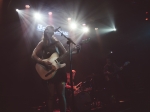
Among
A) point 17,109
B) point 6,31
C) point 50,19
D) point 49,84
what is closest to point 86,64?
point 50,19

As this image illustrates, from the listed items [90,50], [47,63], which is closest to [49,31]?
[47,63]

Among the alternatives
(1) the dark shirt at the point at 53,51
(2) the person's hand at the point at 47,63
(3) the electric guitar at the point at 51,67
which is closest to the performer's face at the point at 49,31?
(1) the dark shirt at the point at 53,51

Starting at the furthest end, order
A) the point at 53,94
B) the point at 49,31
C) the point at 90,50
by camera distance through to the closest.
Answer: the point at 90,50 < the point at 49,31 < the point at 53,94

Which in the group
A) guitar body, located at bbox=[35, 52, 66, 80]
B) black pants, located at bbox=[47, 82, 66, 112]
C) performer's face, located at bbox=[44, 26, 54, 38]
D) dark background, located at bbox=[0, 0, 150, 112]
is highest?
dark background, located at bbox=[0, 0, 150, 112]

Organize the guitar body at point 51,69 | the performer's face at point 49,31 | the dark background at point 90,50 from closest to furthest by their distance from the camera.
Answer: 1. the guitar body at point 51,69
2. the performer's face at point 49,31
3. the dark background at point 90,50

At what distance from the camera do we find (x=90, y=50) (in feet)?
36.0

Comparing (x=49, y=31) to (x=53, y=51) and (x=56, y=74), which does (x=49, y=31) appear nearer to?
(x=53, y=51)

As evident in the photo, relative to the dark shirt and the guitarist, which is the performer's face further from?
the dark shirt

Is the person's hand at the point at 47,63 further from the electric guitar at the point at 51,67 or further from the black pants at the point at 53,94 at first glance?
the black pants at the point at 53,94

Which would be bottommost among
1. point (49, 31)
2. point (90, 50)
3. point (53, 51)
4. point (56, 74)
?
point (56, 74)

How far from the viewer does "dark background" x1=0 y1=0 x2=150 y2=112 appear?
6184mm

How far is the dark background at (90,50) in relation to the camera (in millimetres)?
6184

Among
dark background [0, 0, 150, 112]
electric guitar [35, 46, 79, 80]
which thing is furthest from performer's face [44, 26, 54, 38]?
dark background [0, 0, 150, 112]

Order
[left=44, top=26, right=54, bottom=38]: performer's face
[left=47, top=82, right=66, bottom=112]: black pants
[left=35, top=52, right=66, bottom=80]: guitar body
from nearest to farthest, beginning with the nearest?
[left=47, top=82, right=66, bottom=112]: black pants
[left=35, top=52, right=66, bottom=80]: guitar body
[left=44, top=26, right=54, bottom=38]: performer's face
